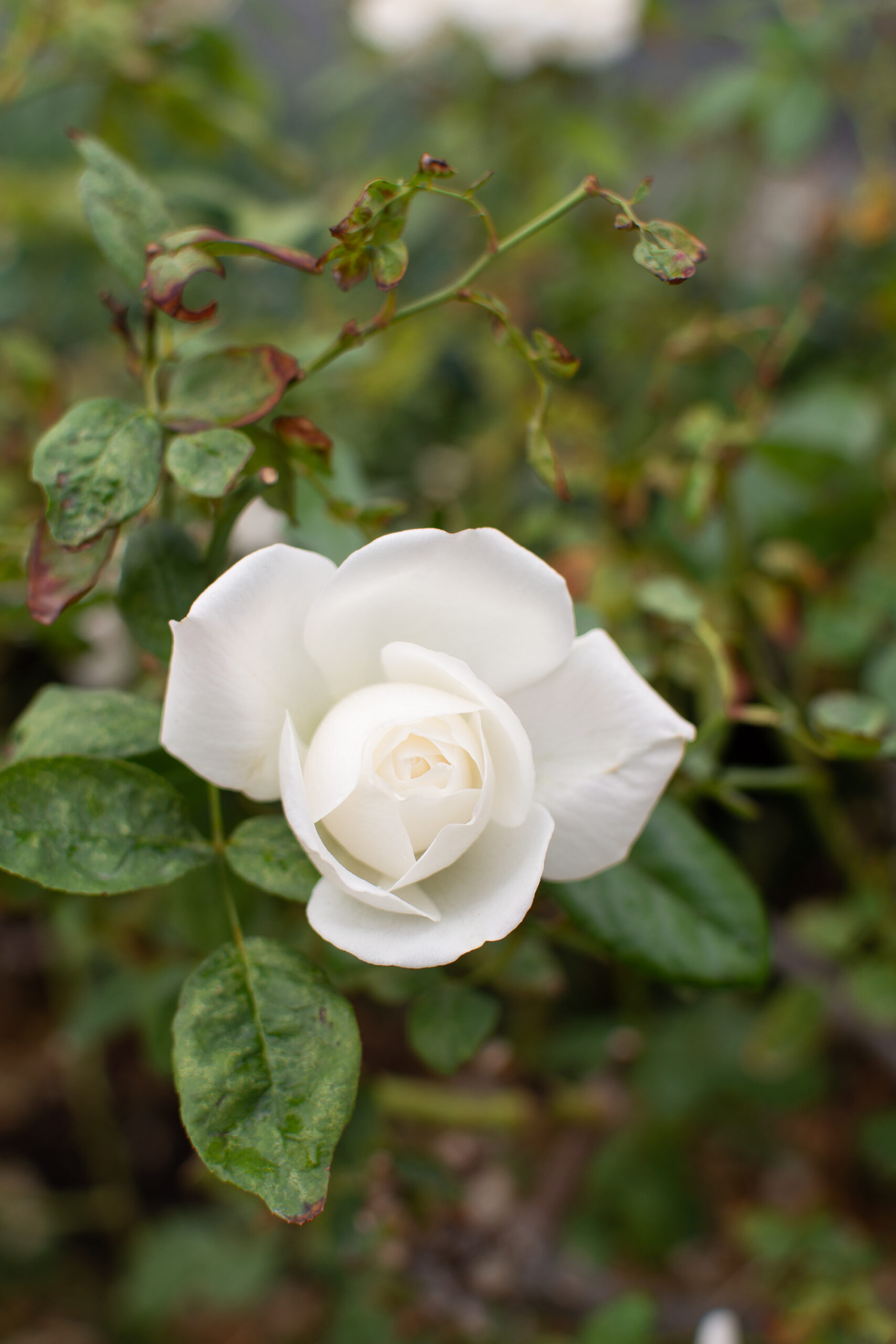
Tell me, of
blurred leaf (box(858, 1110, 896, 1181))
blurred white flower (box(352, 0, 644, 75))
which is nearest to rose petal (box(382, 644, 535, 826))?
blurred leaf (box(858, 1110, 896, 1181))

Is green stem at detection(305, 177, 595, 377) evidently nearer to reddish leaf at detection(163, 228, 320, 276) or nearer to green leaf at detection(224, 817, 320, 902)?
reddish leaf at detection(163, 228, 320, 276)

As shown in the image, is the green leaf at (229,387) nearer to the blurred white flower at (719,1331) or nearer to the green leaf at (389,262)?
the green leaf at (389,262)

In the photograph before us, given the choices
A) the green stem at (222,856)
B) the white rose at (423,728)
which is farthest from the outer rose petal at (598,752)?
the green stem at (222,856)

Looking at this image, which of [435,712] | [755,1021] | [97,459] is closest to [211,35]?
[97,459]

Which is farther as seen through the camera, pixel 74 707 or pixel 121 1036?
pixel 121 1036

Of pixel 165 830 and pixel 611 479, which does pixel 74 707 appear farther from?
pixel 611 479

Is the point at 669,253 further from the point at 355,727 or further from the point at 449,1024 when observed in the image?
the point at 449,1024
